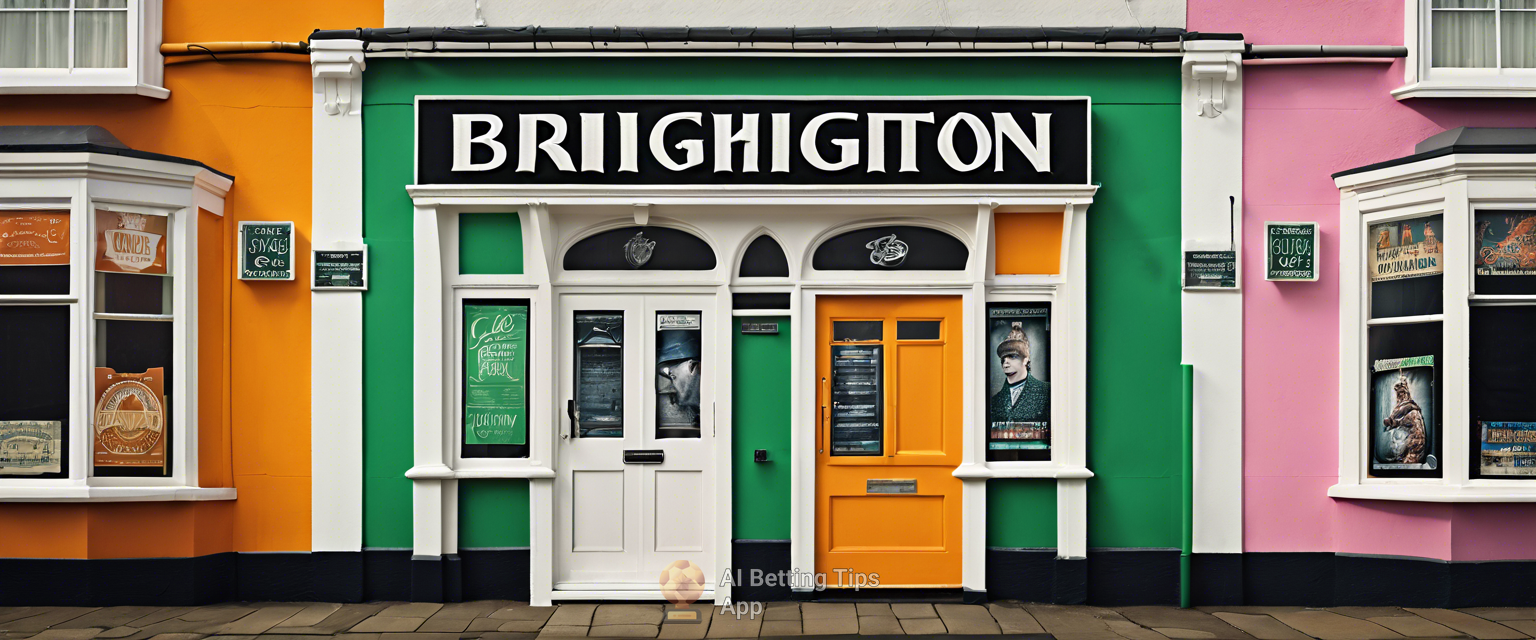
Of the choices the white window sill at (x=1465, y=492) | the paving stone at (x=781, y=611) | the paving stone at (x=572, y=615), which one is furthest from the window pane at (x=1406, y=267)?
the paving stone at (x=572, y=615)

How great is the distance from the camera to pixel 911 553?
672cm

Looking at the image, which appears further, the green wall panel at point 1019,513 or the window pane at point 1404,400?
the green wall panel at point 1019,513

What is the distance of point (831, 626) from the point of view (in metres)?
6.02

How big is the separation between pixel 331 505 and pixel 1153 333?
5.92m

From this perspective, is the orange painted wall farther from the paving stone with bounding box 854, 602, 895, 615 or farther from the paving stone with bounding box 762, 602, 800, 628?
the paving stone with bounding box 854, 602, 895, 615

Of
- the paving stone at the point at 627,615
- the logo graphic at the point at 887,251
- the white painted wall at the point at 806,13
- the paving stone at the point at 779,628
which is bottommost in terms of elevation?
the paving stone at the point at 627,615

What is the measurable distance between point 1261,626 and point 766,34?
510cm

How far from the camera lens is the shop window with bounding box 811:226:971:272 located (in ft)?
22.2

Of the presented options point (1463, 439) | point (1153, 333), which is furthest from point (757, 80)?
point (1463, 439)

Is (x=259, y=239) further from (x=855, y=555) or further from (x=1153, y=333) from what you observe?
(x=1153, y=333)

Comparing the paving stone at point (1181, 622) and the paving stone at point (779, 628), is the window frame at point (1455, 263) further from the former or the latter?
the paving stone at point (779, 628)

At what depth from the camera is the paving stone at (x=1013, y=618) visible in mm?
5973

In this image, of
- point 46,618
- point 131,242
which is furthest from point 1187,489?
point 46,618

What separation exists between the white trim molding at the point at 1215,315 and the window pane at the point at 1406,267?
0.92 metres
